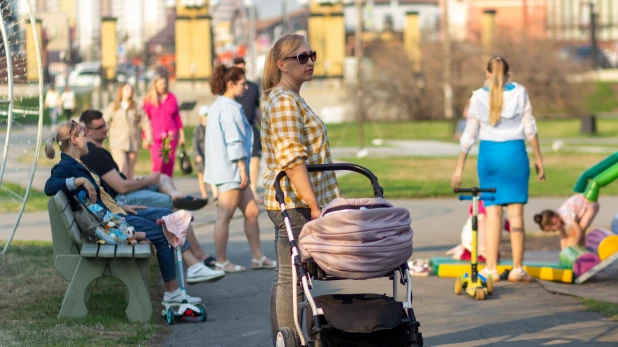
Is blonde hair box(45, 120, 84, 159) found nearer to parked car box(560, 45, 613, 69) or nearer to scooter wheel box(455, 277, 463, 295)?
scooter wheel box(455, 277, 463, 295)

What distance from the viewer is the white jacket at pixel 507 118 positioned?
8.99 metres

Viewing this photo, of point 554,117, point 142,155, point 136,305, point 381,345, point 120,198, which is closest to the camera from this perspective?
point 381,345

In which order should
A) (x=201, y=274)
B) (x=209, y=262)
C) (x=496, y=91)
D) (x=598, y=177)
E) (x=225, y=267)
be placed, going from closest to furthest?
(x=201, y=274), (x=496, y=91), (x=225, y=267), (x=598, y=177), (x=209, y=262)

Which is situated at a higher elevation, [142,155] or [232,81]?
[232,81]

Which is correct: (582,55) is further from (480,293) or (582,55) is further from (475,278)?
(480,293)

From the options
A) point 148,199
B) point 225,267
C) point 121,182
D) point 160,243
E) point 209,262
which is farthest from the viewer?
point 209,262

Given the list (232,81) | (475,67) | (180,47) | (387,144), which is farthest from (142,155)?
(180,47)

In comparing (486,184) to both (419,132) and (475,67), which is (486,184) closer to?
(419,132)

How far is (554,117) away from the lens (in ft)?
156

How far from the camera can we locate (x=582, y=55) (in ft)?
195

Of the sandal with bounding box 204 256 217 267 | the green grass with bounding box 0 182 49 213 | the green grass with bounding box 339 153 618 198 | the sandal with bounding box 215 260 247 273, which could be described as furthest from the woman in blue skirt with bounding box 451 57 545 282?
the green grass with bounding box 0 182 49 213

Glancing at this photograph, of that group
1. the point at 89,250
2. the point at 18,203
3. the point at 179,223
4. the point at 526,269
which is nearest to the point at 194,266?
the point at 179,223

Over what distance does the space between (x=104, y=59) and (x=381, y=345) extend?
49209 millimetres

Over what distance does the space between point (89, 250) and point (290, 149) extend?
2.33 m
